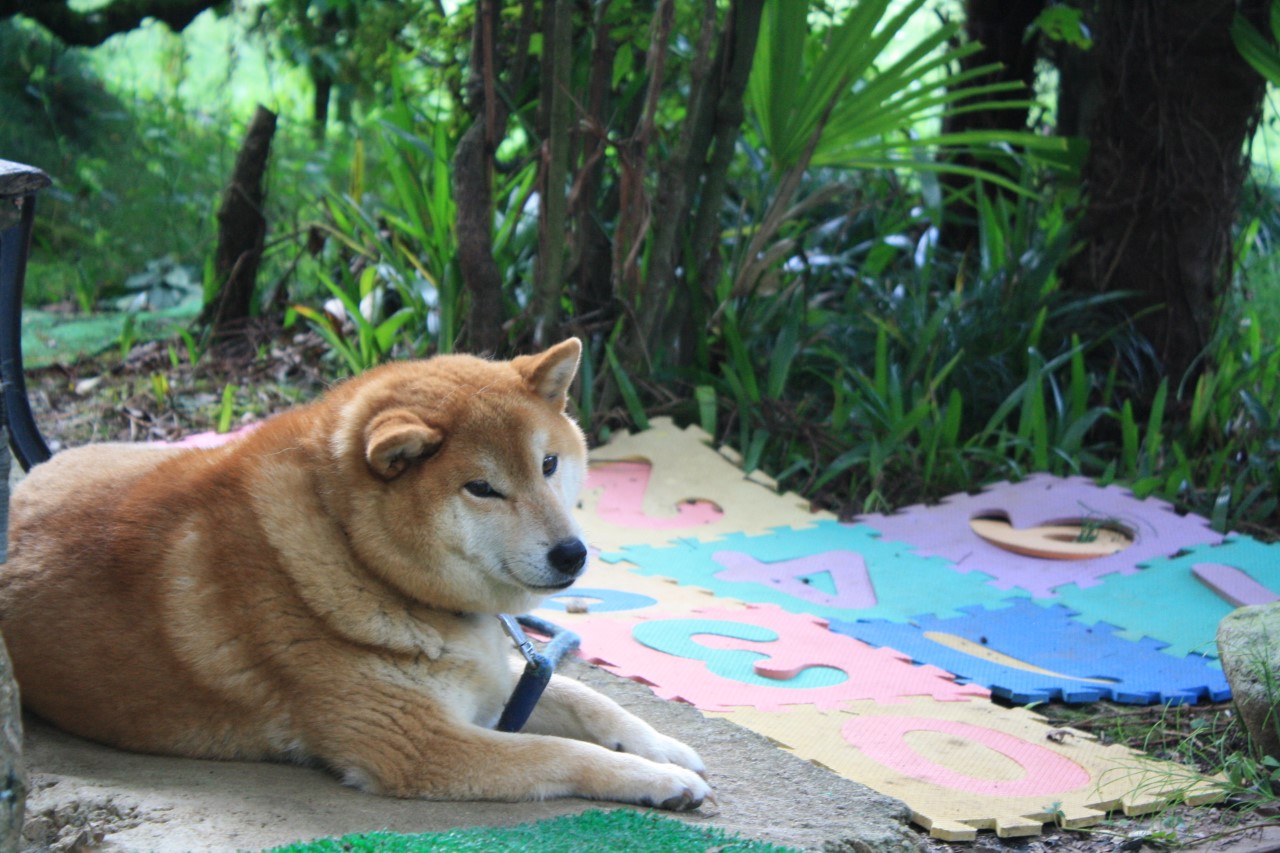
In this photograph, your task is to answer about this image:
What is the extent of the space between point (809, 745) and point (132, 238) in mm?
7080

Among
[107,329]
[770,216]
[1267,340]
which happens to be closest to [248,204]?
A: [107,329]

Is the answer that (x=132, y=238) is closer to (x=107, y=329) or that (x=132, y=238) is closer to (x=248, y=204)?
(x=107, y=329)

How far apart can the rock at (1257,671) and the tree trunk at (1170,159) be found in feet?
10.1

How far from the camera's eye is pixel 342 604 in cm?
Answer: 249

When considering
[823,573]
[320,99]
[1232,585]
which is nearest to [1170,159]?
[1232,585]

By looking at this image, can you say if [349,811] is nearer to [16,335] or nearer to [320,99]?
[16,335]

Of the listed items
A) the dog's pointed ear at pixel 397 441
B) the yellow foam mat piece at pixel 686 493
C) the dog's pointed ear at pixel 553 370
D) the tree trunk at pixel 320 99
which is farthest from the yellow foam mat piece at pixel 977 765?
the tree trunk at pixel 320 99

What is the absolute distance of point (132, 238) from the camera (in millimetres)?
8281

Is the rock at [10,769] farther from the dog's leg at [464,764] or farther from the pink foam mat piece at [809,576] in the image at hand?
the pink foam mat piece at [809,576]

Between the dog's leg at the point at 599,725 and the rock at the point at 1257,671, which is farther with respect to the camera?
the rock at the point at 1257,671

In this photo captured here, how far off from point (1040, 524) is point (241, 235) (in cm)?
470

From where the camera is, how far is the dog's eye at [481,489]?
2.54 m

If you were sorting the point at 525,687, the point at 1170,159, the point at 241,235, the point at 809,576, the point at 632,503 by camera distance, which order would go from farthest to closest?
1. the point at 241,235
2. the point at 1170,159
3. the point at 632,503
4. the point at 809,576
5. the point at 525,687

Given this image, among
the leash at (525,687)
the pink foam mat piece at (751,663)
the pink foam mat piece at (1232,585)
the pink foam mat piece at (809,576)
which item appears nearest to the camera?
the leash at (525,687)
